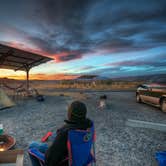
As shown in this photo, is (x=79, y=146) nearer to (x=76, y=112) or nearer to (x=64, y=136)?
(x=64, y=136)

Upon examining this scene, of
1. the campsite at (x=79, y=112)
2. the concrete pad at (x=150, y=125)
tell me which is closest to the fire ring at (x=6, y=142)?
the campsite at (x=79, y=112)

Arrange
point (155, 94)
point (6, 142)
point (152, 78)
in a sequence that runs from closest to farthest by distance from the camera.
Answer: point (6, 142), point (155, 94), point (152, 78)

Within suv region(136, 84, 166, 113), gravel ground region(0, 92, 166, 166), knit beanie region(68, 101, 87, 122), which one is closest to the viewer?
knit beanie region(68, 101, 87, 122)

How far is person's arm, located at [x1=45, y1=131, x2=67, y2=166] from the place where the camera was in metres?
1.49

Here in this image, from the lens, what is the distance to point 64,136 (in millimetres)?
1485

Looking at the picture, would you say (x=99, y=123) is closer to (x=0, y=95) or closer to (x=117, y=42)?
(x=0, y=95)

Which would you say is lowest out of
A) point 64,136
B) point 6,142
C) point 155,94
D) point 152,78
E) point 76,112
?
point 6,142

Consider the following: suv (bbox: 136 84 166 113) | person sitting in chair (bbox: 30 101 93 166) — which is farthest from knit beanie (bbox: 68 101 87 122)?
suv (bbox: 136 84 166 113)

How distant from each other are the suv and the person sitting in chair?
22.6 ft

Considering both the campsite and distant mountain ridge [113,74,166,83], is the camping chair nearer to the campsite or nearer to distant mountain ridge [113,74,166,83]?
the campsite

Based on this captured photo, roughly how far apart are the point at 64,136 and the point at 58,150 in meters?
0.17

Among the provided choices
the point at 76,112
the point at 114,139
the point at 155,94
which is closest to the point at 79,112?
the point at 76,112

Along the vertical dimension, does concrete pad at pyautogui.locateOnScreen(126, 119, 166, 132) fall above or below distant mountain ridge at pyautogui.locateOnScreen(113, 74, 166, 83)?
below

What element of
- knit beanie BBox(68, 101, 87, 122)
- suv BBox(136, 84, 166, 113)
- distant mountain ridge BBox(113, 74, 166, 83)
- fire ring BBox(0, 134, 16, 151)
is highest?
distant mountain ridge BBox(113, 74, 166, 83)
